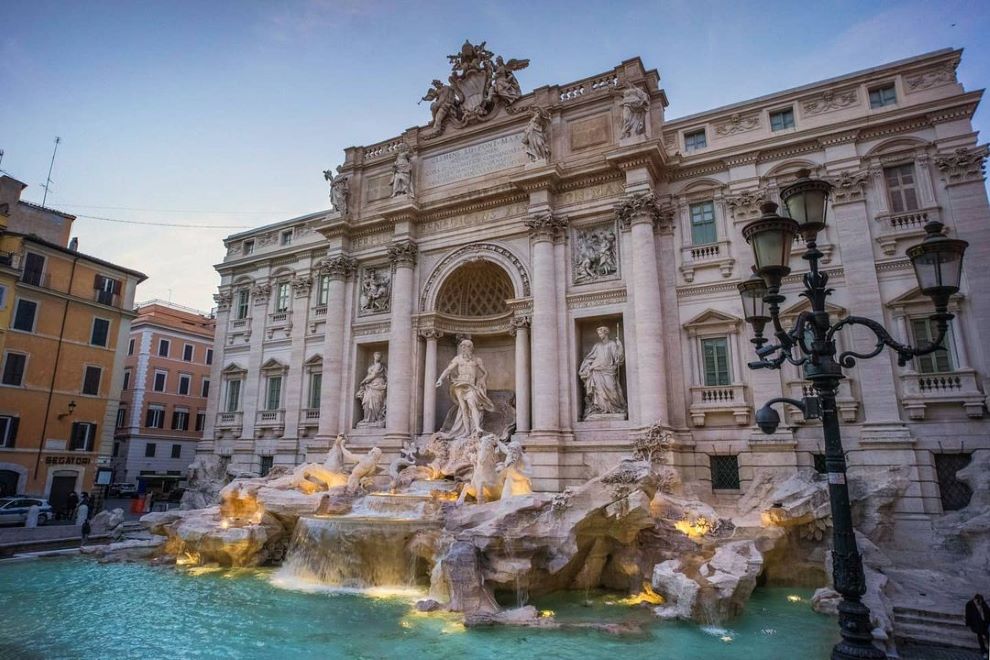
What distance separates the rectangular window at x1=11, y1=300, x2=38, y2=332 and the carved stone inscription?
1712 cm

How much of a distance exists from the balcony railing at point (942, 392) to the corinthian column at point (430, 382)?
13.1 metres

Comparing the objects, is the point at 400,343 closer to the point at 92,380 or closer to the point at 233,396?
the point at 233,396

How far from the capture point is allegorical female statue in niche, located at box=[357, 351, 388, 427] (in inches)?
791

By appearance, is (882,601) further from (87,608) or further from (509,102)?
(509,102)

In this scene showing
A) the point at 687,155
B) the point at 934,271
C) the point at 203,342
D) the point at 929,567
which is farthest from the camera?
the point at 203,342

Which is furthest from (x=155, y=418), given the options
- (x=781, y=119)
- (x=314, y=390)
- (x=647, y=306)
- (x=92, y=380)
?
(x=781, y=119)

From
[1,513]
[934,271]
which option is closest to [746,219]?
[934,271]

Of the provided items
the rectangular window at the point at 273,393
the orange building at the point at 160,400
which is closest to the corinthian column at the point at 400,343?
the rectangular window at the point at 273,393

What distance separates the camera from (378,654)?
790 cm

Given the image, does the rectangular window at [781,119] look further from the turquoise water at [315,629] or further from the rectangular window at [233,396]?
the rectangular window at [233,396]

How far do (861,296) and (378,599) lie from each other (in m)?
13.5

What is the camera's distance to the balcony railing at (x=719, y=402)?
15.0 metres

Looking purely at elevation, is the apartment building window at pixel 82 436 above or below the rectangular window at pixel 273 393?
below

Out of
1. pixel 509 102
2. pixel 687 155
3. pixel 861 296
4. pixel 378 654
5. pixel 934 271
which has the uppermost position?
pixel 509 102
